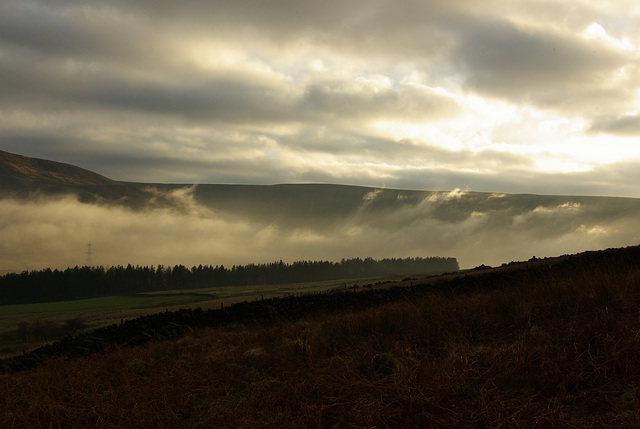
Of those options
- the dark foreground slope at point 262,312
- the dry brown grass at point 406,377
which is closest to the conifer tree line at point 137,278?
the dark foreground slope at point 262,312

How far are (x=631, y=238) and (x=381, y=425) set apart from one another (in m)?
227

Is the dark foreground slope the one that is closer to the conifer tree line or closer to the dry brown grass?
the dry brown grass

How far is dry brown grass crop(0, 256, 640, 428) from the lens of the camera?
209 inches

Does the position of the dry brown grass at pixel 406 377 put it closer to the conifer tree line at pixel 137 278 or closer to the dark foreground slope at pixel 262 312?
the dark foreground slope at pixel 262 312

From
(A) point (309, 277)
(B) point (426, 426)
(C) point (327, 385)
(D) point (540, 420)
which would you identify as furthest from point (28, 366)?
(A) point (309, 277)

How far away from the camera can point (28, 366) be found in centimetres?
1509

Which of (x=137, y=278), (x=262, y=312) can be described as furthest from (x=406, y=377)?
(x=137, y=278)

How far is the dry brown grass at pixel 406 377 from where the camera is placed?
5.31m

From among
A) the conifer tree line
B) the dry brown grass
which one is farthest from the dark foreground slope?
the conifer tree line

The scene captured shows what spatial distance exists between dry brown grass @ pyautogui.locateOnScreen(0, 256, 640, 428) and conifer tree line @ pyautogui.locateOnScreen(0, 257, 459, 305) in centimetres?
15255

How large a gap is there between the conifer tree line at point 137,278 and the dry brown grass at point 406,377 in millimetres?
152546

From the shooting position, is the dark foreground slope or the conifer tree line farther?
the conifer tree line

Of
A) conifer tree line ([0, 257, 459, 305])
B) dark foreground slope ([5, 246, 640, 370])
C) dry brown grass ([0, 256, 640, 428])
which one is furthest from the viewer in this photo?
conifer tree line ([0, 257, 459, 305])

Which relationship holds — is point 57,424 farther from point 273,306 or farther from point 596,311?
point 273,306
